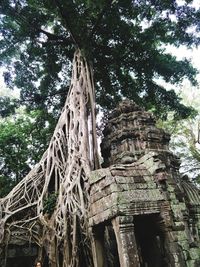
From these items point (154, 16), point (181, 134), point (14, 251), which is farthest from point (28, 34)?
point (181, 134)

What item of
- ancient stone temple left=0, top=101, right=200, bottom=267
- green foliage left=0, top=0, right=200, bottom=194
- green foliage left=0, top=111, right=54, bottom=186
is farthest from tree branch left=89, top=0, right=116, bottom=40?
ancient stone temple left=0, top=101, right=200, bottom=267

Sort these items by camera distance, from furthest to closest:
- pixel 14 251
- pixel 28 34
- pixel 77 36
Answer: pixel 28 34 → pixel 77 36 → pixel 14 251

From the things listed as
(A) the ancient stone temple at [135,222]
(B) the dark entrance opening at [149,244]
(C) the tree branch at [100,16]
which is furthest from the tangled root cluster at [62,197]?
(C) the tree branch at [100,16]

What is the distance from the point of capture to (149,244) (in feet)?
17.1

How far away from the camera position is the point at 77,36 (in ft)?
26.9

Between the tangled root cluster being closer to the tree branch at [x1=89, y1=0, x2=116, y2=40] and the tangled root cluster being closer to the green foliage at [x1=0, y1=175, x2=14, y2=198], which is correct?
the tree branch at [x1=89, y1=0, x2=116, y2=40]

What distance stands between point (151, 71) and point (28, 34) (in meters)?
3.84

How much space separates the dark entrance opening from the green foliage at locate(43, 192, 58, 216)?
182 cm

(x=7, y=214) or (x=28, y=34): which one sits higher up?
(x=28, y=34)

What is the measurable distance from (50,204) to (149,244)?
208cm

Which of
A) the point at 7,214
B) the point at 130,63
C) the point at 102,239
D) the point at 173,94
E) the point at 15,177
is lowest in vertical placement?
the point at 102,239

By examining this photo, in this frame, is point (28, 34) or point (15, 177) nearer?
point (28, 34)

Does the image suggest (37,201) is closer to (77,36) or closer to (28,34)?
(77,36)

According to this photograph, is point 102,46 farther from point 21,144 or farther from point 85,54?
point 21,144
